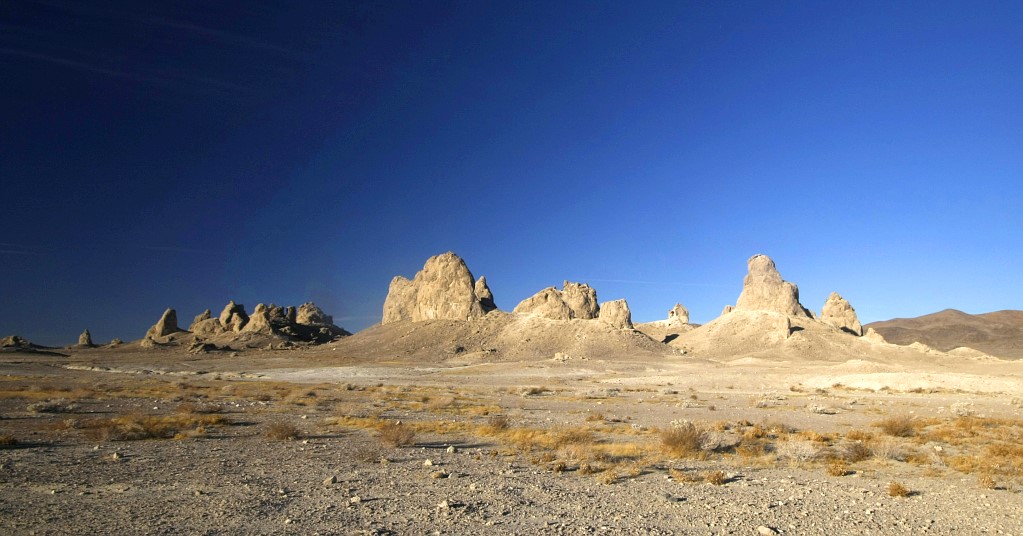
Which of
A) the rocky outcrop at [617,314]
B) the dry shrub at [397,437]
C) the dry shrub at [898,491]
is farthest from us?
the rocky outcrop at [617,314]

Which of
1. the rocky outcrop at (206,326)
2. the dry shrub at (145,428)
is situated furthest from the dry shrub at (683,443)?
the rocky outcrop at (206,326)

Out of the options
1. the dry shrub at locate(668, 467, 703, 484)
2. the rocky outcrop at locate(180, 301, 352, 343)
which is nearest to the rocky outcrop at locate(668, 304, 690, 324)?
the rocky outcrop at locate(180, 301, 352, 343)

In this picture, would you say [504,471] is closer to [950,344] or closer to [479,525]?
[479,525]

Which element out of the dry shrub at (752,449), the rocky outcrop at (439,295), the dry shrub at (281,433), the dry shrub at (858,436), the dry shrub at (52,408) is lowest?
the dry shrub at (858,436)

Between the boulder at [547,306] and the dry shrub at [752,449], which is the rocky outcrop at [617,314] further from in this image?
the dry shrub at [752,449]

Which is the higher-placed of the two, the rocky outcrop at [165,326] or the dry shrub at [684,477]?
the rocky outcrop at [165,326]

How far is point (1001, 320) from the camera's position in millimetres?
165125

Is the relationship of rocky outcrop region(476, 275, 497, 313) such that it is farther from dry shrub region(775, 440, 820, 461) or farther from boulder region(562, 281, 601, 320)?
dry shrub region(775, 440, 820, 461)

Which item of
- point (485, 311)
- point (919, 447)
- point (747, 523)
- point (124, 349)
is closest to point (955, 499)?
point (747, 523)

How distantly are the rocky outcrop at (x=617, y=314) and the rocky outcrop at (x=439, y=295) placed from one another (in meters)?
24.5

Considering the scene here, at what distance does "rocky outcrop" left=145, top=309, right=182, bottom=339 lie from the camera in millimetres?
116850

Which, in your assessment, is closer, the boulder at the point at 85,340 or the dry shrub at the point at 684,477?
the dry shrub at the point at 684,477

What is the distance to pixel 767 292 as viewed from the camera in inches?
4370

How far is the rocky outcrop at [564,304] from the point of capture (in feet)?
356
